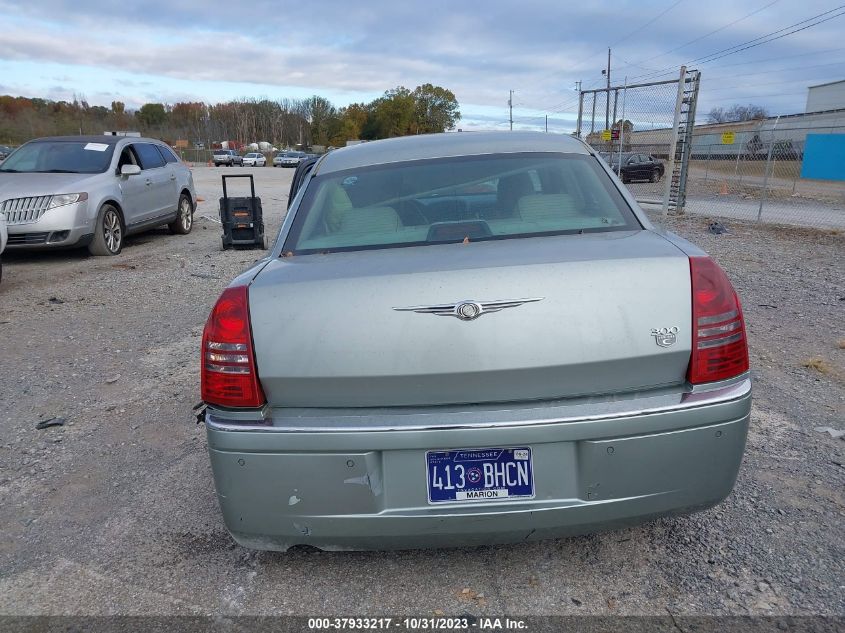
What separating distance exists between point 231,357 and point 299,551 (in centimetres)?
94

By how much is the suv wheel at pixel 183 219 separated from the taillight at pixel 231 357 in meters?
11.0

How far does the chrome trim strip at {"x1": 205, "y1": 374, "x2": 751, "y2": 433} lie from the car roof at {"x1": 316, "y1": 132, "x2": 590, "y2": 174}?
146cm

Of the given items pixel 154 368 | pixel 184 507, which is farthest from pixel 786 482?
pixel 154 368

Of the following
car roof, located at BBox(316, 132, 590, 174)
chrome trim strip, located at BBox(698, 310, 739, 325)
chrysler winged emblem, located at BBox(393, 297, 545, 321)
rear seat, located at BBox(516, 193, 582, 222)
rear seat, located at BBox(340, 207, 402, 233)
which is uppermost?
car roof, located at BBox(316, 132, 590, 174)

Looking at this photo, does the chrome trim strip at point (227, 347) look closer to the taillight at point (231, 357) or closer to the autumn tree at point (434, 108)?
the taillight at point (231, 357)

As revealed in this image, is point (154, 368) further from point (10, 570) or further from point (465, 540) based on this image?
point (465, 540)

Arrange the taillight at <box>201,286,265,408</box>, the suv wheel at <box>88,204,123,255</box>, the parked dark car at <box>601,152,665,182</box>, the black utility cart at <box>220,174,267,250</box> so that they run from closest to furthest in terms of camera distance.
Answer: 1. the taillight at <box>201,286,265,408</box>
2. the suv wheel at <box>88,204,123,255</box>
3. the black utility cart at <box>220,174,267,250</box>
4. the parked dark car at <box>601,152,665,182</box>

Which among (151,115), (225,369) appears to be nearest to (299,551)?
(225,369)

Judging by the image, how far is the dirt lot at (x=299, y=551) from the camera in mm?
2455

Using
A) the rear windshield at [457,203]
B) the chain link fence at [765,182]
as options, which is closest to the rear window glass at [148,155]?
the rear windshield at [457,203]

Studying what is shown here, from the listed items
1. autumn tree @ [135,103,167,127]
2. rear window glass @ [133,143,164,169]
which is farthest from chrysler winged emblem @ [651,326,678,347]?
autumn tree @ [135,103,167,127]

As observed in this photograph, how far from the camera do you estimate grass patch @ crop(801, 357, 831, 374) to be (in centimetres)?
481

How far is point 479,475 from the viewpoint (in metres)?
2.25

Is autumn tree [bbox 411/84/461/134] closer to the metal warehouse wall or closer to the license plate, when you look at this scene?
the metal warehouse wall
